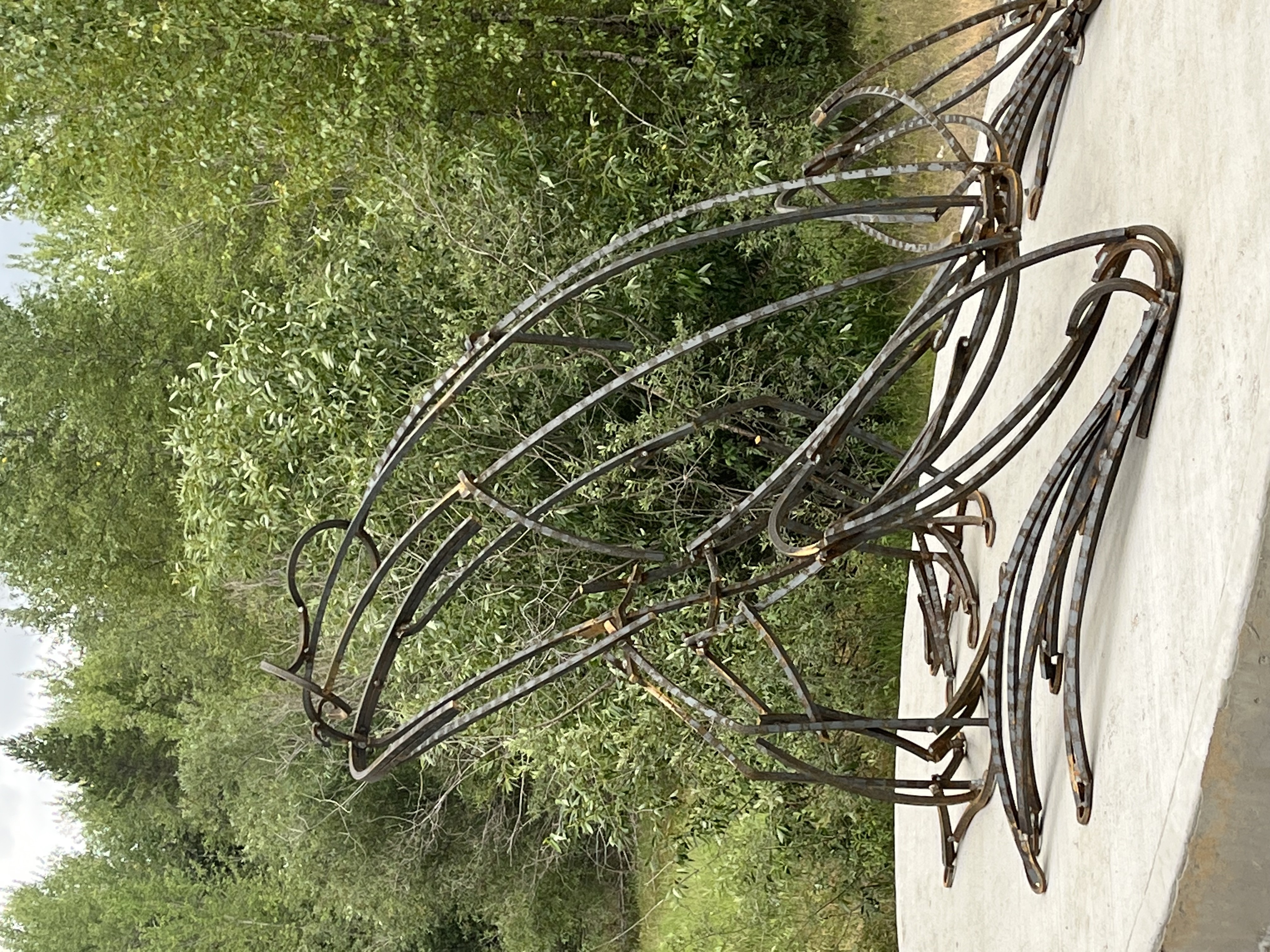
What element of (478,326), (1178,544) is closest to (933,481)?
(1178,544)

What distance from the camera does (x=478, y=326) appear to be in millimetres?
4207

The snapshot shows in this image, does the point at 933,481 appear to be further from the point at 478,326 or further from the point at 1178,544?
the point at 478,326

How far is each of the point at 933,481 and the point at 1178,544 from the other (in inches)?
14.0

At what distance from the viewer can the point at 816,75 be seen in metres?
5.21

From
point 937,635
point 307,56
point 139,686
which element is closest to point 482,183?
point 307,56

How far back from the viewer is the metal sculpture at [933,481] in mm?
1648

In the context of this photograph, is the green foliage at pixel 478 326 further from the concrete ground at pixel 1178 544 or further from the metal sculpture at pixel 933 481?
the concrete ground at pixel 1178 544

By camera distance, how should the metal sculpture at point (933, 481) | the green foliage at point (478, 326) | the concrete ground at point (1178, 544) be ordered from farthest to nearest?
the green foliage at point (478, 326)
the metal sculpture at point (933, 481)
the concrete ground at point (1178, 544)

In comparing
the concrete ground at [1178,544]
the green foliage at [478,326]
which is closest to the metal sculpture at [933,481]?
the concrete ground at [1178,544]

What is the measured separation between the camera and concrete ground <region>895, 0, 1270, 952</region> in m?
1.31

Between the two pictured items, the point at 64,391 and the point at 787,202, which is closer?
the point at 787,202

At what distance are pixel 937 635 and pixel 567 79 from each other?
3.33 metres

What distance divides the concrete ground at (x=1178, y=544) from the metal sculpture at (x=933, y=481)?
0.06 metres

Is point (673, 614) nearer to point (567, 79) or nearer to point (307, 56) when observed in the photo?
point (567, 79)
